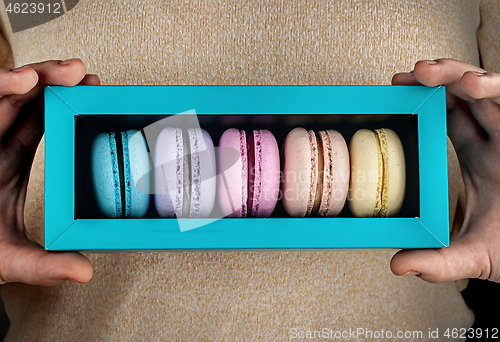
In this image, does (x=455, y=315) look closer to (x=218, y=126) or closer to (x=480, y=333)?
(x=480, y=333)

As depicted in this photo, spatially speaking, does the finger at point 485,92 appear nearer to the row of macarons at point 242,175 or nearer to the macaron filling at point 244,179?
the row of macarons at point 242,175

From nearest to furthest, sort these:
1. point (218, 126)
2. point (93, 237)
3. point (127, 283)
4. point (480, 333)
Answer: point (93, 237)
point (218, 126)
point (127, 283)
point (480, 333)

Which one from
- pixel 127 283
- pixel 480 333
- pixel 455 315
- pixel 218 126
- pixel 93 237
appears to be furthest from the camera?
pixel 480 333

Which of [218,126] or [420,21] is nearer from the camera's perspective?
[218,126]

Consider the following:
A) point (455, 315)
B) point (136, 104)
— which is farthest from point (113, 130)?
point (455, 315)

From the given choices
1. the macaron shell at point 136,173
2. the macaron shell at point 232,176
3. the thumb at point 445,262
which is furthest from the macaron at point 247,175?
the thumb at point 445,262

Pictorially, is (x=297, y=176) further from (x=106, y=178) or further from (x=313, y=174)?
(x=106, y=178)

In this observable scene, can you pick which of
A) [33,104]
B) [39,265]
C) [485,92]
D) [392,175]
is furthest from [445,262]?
[33,104]
